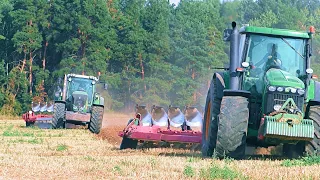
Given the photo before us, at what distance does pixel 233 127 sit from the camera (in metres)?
12.4

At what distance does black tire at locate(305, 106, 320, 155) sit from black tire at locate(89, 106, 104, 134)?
46.8 ft

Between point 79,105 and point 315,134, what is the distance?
A: 672 inches

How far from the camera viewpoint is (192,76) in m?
56.7

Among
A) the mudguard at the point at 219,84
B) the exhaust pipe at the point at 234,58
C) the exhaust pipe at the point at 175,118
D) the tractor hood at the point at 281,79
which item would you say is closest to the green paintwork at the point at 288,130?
the tractor hood at the point at 281,79

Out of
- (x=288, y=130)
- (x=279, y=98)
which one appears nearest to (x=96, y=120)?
(x=279, y=98)

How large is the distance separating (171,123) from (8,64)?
42.2 metres

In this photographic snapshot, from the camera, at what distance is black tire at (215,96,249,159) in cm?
1238

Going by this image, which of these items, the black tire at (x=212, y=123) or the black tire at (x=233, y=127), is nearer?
the black tire at (x=233, y=127)

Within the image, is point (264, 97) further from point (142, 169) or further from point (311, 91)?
point (142, 169)

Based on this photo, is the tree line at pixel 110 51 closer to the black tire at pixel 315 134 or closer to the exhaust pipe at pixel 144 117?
the exhaust pipe at pixel 144 117

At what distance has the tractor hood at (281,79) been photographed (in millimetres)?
12383

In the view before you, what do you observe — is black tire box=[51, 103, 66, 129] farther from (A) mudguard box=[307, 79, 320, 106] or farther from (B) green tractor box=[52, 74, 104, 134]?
(A) mudguard box=[307, 79, 320, 106]

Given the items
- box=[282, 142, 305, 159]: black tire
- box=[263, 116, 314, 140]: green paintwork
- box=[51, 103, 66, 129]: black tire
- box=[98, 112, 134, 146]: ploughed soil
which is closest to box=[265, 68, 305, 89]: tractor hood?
box=[263, 116, 314, 140]: green paintwork

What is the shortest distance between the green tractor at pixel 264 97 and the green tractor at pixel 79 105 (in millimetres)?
12276
